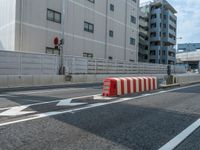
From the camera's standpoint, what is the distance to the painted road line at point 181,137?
15.7ft

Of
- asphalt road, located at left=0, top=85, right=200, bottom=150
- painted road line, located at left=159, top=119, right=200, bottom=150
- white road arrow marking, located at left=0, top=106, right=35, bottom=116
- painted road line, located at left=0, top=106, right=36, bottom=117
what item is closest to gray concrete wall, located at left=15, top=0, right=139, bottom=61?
white road arrow marking, located at left=0, top=106, right=35, bottom=116

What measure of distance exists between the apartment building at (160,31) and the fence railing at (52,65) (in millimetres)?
40561

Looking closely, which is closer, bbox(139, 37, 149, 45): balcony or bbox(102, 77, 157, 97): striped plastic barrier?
bbox(102, 77, 157, 97): striped plastic barrier

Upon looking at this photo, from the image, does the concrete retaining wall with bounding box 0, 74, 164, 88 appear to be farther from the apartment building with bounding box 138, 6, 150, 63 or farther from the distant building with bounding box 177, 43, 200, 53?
the distant building with bounding box 177, 43, 200, 53

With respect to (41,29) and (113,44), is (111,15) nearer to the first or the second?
(113,44)

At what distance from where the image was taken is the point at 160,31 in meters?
75.1

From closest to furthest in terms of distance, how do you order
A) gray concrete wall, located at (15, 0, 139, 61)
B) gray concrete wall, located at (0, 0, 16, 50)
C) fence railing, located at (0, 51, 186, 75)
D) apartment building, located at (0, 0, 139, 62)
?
fence railing, located at (0, 51, 186, 75), gray concrete wall, located at (0, 0, 16, 50), apartment building, located at (0, 0, 139, 62), gray concrete wall, located at (15, 0, 139, 61)

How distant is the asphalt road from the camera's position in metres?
4.81

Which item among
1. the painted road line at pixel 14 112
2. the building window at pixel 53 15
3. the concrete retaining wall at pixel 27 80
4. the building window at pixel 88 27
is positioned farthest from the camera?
the building window at pixel 88 27

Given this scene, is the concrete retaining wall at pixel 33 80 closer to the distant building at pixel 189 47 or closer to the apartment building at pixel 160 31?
the apartment building at pixel 160 31

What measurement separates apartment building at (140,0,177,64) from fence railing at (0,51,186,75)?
4056cm

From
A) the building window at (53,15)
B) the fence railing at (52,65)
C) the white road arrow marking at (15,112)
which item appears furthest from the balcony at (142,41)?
the white road arrow marking at (15,112)

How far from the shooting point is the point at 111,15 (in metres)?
38.7

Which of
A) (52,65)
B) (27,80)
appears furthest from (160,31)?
(27,80)
